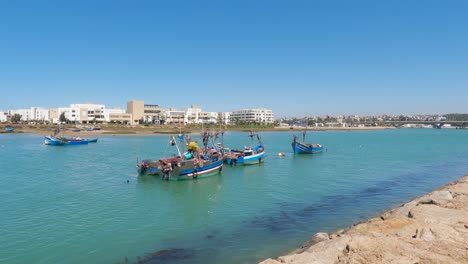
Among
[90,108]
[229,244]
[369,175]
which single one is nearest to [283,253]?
[229,244]

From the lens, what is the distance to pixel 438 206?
1955 cm

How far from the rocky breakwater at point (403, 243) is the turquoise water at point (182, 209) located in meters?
4.74

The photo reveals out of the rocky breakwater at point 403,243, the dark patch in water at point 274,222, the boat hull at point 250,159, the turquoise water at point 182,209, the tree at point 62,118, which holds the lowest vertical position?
the turquoise water at point 182,209

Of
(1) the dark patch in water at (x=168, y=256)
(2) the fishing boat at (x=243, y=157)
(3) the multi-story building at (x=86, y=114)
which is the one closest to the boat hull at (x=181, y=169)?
(2) the fishing boat at (x=243, y=157)

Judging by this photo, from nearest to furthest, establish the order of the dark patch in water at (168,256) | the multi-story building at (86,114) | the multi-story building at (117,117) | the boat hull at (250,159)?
the dark patch in water at (168,256) < the boat hull at (250,159) < the multi-story building at (86,114) < the multi-story building at (117,117)

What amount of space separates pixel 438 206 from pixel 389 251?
402 inches

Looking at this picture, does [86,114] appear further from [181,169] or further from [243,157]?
[181,169]

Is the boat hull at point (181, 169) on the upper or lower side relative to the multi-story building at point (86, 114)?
lower

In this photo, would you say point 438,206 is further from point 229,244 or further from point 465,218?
point 229,244

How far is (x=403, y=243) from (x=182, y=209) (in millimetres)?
17434

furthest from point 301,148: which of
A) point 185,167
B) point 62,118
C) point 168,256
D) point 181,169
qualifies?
point 62,118

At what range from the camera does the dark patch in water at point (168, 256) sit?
54.0 ft

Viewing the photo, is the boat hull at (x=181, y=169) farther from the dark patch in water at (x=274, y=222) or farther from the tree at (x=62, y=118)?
the tree at (x=62, y=118)

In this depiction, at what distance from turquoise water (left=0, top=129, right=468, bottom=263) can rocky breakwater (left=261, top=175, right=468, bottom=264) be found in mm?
4737
